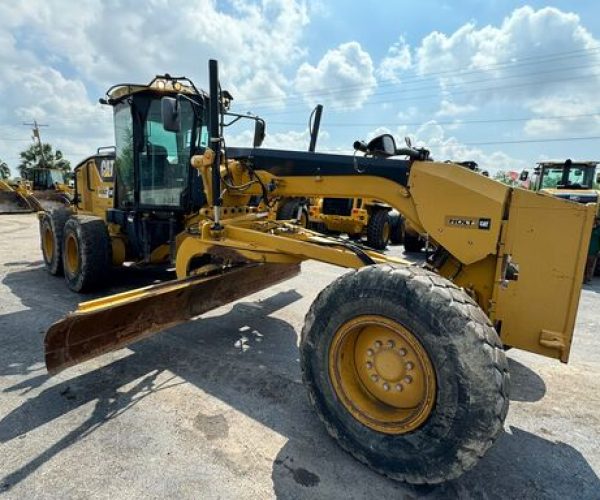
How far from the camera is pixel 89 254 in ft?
17.7

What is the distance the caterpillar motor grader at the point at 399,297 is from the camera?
6.77 feet

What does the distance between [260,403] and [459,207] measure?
81.1 inches

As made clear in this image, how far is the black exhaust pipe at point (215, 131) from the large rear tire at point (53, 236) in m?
3.66

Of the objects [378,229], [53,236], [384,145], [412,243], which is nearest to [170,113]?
[384,145]

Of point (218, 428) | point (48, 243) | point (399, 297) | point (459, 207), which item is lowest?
point (218, 428)

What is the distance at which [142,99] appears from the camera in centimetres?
532

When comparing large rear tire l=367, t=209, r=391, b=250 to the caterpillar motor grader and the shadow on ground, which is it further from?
the caterpillar motor grader

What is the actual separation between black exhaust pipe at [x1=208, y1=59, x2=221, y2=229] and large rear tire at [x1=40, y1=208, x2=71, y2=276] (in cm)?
366

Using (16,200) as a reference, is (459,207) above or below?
above

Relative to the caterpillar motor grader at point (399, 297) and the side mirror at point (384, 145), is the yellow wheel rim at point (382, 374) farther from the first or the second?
the side mirror at point (384, 145)

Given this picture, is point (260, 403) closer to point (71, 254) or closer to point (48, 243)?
point (71, 254)

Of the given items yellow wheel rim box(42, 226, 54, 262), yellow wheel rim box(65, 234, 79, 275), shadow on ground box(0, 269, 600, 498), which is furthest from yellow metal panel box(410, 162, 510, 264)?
yellow wheel rim box(42, 226, 54, 262)

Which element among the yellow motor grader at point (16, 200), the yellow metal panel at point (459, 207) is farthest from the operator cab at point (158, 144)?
the yellow motor grader at point (16, 200)

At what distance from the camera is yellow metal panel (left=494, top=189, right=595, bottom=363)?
252cm
